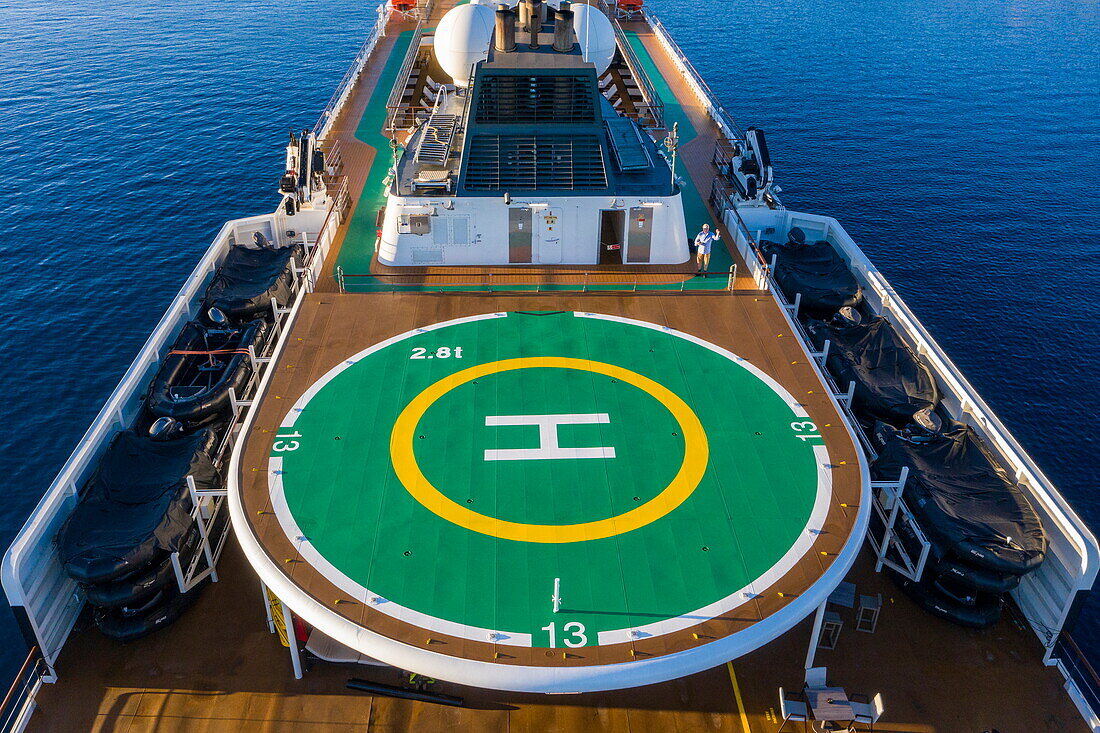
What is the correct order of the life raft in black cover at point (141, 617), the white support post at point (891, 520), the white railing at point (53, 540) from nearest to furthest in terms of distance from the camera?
the white railing at point (53, 540) → the life raft in black cover at point (141, 617) → the white support post at point (891, 520)

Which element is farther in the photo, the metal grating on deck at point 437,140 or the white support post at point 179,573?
the metal grating on deck at point 437,140

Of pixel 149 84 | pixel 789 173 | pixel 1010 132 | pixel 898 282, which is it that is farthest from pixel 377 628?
pixel 149 84

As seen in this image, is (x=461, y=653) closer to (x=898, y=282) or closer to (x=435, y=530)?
(x=435, y=530)

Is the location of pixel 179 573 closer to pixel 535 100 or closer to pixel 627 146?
pixel 535 100

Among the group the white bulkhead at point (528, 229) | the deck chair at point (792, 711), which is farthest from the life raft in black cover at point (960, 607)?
the white bulkhead at point (528, 229)

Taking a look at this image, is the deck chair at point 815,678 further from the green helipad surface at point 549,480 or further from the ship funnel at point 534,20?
the ship funnel at point 534,20

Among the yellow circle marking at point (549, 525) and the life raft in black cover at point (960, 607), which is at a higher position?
the yellow circle marking at point (549, 525)

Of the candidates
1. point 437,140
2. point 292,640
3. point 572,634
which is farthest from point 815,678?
point 437,140

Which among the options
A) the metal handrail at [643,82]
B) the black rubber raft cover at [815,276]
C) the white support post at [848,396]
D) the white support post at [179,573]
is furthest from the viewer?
the metal handrail at [643,82]
